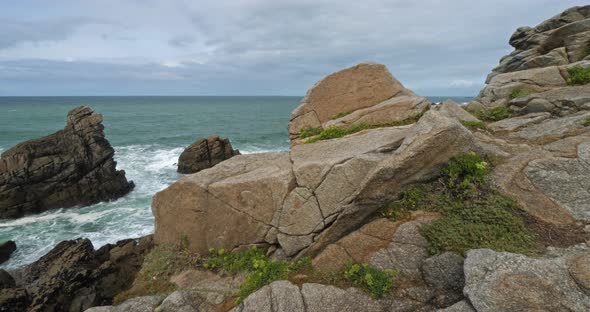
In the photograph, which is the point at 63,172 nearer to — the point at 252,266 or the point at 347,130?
the point at 252,266

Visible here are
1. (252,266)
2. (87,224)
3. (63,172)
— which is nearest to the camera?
(252,266)

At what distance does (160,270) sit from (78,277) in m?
8.72

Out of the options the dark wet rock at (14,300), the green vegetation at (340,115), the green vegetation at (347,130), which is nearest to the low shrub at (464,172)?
the green vegetation at (347,130)

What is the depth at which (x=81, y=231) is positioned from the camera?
28.6 meters

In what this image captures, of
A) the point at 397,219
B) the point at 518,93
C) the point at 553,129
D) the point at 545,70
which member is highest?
the point at 545,70

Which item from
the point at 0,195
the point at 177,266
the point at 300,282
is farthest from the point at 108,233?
the point at 300,282

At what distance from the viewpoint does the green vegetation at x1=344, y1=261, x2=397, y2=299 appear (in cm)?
873

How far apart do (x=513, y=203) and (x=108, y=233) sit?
29534mm

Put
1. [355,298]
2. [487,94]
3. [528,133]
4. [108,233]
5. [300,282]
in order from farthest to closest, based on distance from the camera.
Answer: [108,233]
[487,94]
[528,133]
[300,282]
[355,298]

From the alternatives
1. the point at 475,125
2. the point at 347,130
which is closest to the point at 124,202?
the point at 347,130

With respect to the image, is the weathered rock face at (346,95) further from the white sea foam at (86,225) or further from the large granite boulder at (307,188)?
the white sea foam at (86,225)

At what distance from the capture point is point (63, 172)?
122 ft

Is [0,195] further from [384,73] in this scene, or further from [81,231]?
[384,73]

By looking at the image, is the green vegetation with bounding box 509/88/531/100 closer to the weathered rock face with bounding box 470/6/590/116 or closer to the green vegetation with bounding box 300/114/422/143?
the weathered rock face with bounding box 470/6/590/116
